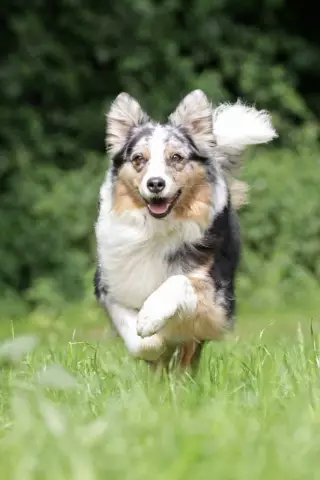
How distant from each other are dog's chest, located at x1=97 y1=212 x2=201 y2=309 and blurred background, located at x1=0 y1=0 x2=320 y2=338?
5.07 meters

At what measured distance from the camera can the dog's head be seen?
440 cm

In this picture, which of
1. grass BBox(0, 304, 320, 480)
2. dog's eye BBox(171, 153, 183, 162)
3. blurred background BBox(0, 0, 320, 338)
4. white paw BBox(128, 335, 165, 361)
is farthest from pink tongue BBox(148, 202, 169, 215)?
blurred background BBox(0, 0, 320, 338)

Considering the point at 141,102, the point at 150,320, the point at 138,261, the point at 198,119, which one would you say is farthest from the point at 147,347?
the point at 141,102

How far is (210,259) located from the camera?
457 centimetres

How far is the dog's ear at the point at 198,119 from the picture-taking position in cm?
469

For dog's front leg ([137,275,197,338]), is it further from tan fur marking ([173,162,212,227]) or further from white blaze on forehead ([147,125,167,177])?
white blaze on forehead ([147,125,167,177])

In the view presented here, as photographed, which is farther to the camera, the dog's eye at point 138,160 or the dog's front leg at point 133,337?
the dog's eye at point 138,160

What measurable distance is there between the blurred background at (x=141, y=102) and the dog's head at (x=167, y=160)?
198 inches

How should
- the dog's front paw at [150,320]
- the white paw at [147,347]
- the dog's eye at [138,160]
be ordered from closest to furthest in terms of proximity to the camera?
the dog's front paw at [150,320], the white paw at [147,347], the dog's eye at [138,160]

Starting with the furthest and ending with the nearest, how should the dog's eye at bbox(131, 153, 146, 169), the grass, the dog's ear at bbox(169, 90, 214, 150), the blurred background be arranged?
the blurred background < the dog's ear at bbox(169, 90, 214, 150) < the dog's eye at bbox(131, 153, 146, 169) < the grass

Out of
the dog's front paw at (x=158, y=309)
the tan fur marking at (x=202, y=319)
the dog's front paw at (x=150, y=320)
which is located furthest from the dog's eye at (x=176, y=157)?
the dog's front paw at (x=150, y=320)

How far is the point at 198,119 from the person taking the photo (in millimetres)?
4707

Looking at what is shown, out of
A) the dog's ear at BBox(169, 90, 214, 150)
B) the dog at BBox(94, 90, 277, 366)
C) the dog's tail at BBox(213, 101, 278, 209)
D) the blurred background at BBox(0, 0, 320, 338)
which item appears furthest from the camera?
the blurred background at BBox(0, 0, 320, 338)

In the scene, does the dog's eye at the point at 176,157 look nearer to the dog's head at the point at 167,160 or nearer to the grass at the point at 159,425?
the dog's head at the point at 167,160
